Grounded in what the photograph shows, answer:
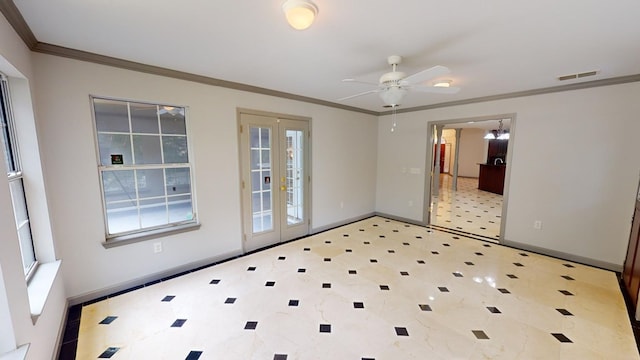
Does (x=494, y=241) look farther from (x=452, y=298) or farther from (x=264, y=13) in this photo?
(x=264, y=13)

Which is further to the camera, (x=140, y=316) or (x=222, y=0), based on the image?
A: (x=140, y=316)

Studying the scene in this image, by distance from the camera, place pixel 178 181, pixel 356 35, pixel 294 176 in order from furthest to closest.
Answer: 1. pixel 294 176
2. pixel 178 181
3. pixel 356 35

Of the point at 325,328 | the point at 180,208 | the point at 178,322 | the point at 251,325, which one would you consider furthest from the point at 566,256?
the point at 180,208

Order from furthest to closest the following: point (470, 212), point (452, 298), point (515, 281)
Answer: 1. point (470, 212)
2. point (515, 281)
3. point (452, 298)

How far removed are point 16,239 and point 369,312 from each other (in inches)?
106

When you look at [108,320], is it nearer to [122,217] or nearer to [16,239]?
[122,217]

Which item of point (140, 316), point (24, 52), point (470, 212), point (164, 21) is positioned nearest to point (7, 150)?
Result: point (24, 52)

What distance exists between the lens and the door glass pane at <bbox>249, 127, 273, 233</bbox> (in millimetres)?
3832

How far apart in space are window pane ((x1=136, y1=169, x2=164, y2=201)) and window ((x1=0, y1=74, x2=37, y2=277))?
915 mm

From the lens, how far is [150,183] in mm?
2961

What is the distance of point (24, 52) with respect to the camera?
2.02 meters

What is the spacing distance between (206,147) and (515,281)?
4208mm

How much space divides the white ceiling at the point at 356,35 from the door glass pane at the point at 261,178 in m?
0.99

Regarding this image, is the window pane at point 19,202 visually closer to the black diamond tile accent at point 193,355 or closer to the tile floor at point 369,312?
the tile floor at point 369,312
